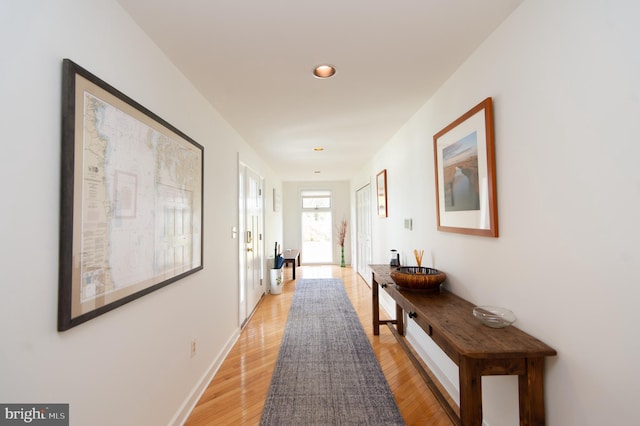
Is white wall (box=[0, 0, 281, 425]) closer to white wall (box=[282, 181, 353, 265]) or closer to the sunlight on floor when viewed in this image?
the sunlight on floor

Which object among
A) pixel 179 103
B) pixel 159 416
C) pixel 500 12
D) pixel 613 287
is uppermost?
pixel 500 12

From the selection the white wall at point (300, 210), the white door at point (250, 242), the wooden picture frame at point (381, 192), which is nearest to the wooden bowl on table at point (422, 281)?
the wooden picture frame at point (381, 192)

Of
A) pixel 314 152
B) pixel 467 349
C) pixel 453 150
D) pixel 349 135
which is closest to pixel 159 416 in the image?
pixel 467 349

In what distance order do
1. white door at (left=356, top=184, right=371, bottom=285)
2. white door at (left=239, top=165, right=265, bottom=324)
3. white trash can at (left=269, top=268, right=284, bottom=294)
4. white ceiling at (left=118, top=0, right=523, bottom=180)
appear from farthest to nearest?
1. white door at (left=356, top=184, right=371, bottom=285)
2. white trash can at (left=269, top=268, right=284, bottom=294)
3. white door at (left=239, top=165, right=265, bottom=324)
4. white ceiling at (left=118, top=0, right=523, bottom=180)

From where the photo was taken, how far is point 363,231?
240 inches

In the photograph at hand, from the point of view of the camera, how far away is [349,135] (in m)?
3.61

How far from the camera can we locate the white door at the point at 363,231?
553cm

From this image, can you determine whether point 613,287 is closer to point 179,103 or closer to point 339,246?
point 179,103

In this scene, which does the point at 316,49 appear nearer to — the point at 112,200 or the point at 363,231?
the point at 112,200

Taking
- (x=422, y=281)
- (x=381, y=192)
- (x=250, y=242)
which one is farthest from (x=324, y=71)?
(x=250, y=242)

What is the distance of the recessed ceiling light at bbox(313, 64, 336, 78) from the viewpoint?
1.97m

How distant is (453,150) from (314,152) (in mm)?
2719

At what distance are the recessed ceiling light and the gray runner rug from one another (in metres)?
2.37

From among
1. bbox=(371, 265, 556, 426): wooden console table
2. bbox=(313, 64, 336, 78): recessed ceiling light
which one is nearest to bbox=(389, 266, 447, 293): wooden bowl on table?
bbox=(371, 265, 556, 426): wooden console table
